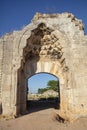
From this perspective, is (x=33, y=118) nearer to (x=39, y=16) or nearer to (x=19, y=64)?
(x=19, y=64)

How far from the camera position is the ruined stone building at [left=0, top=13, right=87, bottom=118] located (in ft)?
28.7

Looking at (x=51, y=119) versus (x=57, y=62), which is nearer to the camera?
(x=51, y=119)

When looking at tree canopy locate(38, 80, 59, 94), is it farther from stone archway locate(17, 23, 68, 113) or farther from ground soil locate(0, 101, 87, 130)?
ground soil locate(0, 101, 87, 130)

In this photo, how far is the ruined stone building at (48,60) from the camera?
874 cm

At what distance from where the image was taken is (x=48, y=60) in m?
10.8

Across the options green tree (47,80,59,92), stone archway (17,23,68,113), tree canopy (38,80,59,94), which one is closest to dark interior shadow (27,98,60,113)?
stone archway (17,23,68,113)

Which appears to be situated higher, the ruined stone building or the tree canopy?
the ruined stone building

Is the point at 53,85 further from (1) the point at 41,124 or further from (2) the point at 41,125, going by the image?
(2) the point at 41,125

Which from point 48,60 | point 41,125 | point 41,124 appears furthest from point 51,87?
point 41,125

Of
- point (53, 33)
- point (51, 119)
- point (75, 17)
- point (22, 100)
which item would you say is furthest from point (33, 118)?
point (75, 17)

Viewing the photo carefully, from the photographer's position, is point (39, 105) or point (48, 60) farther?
point (39, 105)

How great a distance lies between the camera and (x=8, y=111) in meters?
8.57

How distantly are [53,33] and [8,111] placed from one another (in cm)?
482

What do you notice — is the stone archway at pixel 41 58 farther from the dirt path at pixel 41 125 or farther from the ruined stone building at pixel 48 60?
the dirt path at pixel 41 125
